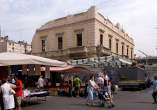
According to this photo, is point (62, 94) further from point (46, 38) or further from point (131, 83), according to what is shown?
point (46, 38)

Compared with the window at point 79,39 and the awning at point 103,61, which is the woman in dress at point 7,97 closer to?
the awning at point 103,61

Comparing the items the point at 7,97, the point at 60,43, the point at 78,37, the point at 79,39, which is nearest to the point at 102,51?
the point at 79,39

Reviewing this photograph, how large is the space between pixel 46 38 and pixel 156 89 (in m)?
24.0

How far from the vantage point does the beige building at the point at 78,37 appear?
91.9 ft

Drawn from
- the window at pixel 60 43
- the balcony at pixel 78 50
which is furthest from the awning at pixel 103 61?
the window at pixel 60 43

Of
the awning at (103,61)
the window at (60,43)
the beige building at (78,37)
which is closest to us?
the awning at (103,61)

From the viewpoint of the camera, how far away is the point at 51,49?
32.6 metres

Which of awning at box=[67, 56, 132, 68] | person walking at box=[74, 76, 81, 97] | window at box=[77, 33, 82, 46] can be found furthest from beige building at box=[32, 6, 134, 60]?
person walking at box=[74, 76, 81, 97]

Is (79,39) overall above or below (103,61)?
above

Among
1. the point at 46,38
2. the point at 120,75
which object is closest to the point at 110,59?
the point at 120,75

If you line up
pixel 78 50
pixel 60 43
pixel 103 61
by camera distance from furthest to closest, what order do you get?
pixel 60 43 → pixel 78 50 → pixel 103 61

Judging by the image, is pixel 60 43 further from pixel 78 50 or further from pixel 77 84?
pixel 77 84

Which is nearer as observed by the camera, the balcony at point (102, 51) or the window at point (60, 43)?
the balcony at point (102, 51)

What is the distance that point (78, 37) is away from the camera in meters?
29.9
